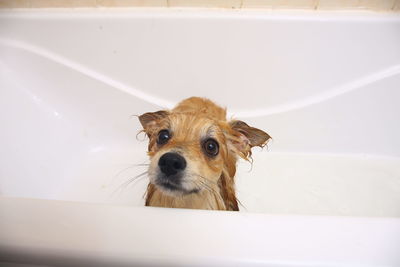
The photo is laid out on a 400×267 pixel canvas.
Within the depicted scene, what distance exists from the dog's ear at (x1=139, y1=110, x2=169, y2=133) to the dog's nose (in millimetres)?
265

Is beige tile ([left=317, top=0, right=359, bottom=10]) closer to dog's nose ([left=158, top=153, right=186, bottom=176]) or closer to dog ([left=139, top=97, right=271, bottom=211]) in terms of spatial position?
dog ([left=139, top=97, right=271, bottom=211])

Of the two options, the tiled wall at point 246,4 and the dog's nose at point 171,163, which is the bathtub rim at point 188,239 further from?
the tiled wall at point 246,4

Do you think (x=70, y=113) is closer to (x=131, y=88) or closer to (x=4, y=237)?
(x=131, y=88)

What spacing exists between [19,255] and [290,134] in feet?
4.33

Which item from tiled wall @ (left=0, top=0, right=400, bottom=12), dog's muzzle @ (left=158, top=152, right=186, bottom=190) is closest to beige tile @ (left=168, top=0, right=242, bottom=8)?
tiled wall @ (left=0, top=0, right=400, bottom=12)

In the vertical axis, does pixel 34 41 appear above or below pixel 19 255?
above

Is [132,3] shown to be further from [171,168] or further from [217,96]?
[171,168]

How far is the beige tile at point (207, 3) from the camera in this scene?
1.37 meters

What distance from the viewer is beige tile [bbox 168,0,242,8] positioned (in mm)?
1368

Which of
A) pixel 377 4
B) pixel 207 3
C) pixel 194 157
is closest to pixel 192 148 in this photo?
pixel 194 157

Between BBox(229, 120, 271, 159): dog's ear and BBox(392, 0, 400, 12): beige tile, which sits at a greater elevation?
BBox(392, 0, 400, 12): beige tile

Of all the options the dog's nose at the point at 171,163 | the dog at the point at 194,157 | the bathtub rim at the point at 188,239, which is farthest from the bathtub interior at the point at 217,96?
the bathtub rim at the point at 188,239

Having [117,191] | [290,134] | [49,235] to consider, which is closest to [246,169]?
[290,134]

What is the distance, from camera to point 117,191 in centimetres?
148
